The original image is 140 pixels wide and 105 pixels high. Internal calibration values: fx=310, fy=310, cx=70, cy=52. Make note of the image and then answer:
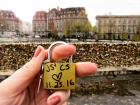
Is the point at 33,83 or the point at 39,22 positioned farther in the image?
the point at 39,22

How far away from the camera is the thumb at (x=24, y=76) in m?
1.79

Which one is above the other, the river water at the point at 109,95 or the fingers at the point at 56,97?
the fingers at the point at 56,97

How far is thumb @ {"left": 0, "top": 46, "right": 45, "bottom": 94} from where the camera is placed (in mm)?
1785

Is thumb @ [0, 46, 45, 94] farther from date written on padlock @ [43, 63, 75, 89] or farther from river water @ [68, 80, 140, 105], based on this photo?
river water @ [68, 80, 140, 105]

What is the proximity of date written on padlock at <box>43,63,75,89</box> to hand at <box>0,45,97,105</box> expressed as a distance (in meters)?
0.07

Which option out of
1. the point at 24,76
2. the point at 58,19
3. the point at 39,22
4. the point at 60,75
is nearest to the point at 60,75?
the point at 60,75

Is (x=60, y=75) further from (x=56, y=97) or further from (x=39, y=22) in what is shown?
(x=39, y=22)

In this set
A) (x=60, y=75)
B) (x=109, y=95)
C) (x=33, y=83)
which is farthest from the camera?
(x=109, y=95)

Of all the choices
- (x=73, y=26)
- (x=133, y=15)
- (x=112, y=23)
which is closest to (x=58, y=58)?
(x=73, y=26)

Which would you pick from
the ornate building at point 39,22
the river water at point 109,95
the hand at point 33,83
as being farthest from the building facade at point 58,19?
the hand at point 33,83

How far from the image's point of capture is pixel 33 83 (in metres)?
1.96

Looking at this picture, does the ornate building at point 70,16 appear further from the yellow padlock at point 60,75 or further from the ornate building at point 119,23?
the yellow padlock at point 60,75

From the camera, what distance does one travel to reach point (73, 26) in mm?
75562

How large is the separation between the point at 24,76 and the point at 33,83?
16cm
